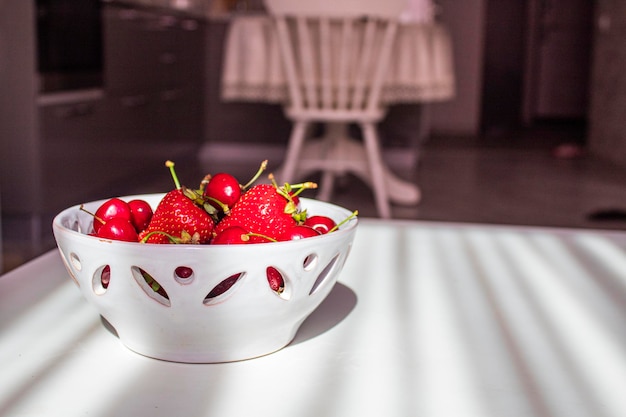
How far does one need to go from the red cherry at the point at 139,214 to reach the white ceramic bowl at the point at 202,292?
89 mm

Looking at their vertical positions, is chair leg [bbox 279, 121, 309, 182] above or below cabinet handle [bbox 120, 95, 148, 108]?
below

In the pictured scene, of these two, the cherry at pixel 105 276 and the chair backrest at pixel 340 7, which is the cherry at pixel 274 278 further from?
the chair backrest at pixel 340 7

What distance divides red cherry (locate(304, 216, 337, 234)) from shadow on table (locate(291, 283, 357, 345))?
0.26 ft

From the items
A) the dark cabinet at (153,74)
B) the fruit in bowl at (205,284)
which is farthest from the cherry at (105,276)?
the dark cabinet at (153,74)

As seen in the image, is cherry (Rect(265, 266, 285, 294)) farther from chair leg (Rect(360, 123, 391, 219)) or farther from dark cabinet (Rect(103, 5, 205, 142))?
dark cabinet (Rect(103, 5, 205, 142))

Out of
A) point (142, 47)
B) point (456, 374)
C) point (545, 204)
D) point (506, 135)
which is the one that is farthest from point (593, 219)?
point (506, 135)

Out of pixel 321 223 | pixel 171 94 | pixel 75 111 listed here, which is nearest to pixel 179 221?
pixel 321 223

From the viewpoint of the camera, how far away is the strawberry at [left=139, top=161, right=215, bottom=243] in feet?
1.92

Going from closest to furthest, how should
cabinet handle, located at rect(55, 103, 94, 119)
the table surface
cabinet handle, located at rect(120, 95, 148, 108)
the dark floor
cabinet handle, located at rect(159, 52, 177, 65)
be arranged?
1. the table surface
2. cabinet handle, located at rect(55, 103, 94, 119)
3. the dark floor
4. cabinet handle, located at rect(120, 95, 148, 108)
5. cabinet handle, located at rect(159, 52, 177, 65)

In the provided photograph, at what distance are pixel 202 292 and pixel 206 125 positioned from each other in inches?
175

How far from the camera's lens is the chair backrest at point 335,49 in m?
2.78

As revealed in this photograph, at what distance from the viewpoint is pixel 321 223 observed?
2.15 ft

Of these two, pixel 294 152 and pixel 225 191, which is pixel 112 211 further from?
pixel 294 152

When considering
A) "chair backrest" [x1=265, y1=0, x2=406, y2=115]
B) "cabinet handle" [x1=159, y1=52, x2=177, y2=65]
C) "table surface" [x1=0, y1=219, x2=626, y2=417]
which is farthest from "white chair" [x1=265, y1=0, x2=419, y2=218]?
"table surface" [x1=0, y1=219, x2=626, y2=417]
